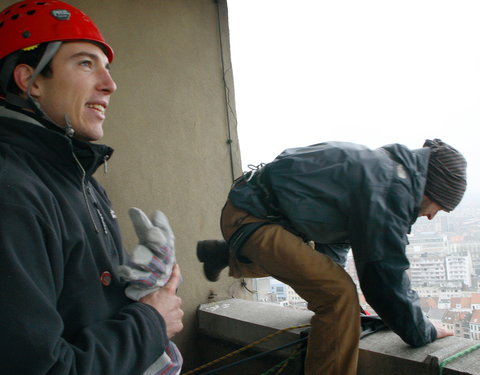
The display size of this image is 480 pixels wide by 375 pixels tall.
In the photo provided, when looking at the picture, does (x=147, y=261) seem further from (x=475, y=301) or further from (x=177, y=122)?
(x=177, y=122)

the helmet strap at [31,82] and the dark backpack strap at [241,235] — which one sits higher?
the helmet strap at [31,82]

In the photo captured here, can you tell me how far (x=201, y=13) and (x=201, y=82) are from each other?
0.53m

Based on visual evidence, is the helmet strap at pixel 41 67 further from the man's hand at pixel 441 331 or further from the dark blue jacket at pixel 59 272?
the man's hand at pixel 441 331

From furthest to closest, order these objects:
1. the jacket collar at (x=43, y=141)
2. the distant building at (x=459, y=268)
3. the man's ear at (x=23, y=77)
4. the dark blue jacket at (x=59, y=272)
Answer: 1. the distant building at (x=459, y=268)
2. the man's ear at (x=23, y=77)
3. the jacket collar at (x=43, y=141)
4. the dark blue jacket at (x=59, y=272)

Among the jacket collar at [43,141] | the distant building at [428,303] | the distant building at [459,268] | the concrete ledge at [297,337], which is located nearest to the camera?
the jacket collar at [43,141]

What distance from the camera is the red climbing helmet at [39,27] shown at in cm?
105

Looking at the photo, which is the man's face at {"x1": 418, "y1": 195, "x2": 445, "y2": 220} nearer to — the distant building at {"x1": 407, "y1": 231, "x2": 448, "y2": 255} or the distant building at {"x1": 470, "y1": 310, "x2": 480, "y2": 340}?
the distant building at {"x1": 407, "y1": 231, "x2": 448, "y2": 255}

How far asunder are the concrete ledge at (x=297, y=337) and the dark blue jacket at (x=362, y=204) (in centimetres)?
9

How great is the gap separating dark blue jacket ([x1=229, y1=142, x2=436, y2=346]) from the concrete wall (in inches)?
29.6

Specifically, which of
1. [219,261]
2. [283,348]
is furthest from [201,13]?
[283,348]

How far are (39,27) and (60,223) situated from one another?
0.56 meters

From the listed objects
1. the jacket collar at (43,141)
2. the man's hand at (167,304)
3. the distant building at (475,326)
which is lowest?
the distant building at (475,326)

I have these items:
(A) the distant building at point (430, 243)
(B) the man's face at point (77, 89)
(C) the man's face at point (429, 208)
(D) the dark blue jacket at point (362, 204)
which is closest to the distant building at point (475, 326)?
(D) the dark blue jacket at point (362, 204)

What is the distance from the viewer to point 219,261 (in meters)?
2.36
